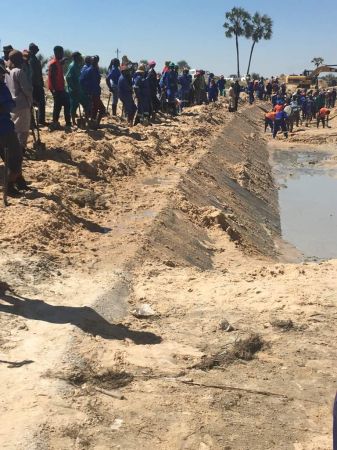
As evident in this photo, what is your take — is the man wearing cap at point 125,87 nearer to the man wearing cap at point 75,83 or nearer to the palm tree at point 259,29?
the man wearing cap at point 75,83

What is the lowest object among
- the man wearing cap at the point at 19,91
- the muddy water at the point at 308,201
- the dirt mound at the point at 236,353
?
the muddy water at the point at 308,201

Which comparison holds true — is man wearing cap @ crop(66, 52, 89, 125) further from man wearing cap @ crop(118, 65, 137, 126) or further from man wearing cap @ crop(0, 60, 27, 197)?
man wearing cap @ crop(0, 60, 27, 197)

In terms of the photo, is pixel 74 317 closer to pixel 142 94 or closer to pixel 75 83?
pixel 75 83

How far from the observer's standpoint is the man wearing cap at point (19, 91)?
281 inches

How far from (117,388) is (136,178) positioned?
6357mm

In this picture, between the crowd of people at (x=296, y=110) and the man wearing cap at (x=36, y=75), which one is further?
the crowd of people at (x=296, y=110)

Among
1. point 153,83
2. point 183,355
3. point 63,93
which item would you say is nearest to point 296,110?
point 153,83

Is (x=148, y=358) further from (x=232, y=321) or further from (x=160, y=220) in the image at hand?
(x=160, y=220)

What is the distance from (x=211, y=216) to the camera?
865 centimetres

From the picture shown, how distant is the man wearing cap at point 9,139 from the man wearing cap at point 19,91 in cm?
98

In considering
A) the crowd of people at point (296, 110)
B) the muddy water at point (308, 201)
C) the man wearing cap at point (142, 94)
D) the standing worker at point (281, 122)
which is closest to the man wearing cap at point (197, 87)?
the crowd of people at point (296, 110)

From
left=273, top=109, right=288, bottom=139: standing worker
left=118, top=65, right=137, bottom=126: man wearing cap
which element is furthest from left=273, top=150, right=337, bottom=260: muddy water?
left=118, top=65, right=137, bottom=126: man wearing cap

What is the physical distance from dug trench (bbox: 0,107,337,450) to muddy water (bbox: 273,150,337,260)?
4187 millimetres

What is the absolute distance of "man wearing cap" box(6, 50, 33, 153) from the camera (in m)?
7.15
